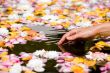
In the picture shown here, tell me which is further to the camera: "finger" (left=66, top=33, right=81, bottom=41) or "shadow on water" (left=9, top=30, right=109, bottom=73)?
"shadow on water" (left=9, top=30, right=109, bottom=73)

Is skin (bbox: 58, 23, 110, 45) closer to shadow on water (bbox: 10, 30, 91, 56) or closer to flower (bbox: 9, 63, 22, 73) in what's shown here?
shadow on water (bbox: 10, 30, 91, 56)

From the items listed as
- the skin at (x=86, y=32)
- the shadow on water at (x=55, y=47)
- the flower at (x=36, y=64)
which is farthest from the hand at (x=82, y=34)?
the flower at (x=36, y=64)

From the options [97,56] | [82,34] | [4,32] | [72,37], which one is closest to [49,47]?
[72,37]

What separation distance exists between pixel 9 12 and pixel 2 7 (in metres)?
0.51

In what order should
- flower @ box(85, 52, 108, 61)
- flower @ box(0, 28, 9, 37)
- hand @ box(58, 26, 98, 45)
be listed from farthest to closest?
1. flower @ box(0, 28, 9, 37)
2. hand @ box(58, 26, 98, 45)
3. flower @ box(85, 52, 108, 61)

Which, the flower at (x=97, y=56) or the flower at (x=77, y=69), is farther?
the flower at (x=97, y=56)

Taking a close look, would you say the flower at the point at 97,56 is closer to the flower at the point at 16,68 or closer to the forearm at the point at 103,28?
the forearm at the point at 103,28

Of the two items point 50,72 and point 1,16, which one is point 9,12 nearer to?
point 1,16

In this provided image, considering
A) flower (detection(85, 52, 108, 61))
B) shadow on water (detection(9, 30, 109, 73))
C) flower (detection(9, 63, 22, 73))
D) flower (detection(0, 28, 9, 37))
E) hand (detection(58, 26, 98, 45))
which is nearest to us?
flower (detection(9, 63, 22, 73))

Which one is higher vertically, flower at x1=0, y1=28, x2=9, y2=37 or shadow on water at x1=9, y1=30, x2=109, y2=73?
flower at x1=0, y1=28, x2=9, y2=37

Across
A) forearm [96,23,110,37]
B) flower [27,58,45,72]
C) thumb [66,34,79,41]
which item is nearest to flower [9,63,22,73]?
flower [27,58,45,72]

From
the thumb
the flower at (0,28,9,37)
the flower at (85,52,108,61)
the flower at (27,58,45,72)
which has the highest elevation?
the flower at (0,28,9,37)

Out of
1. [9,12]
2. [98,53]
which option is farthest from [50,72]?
[9,12]

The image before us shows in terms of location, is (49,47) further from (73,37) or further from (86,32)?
(86,32)
